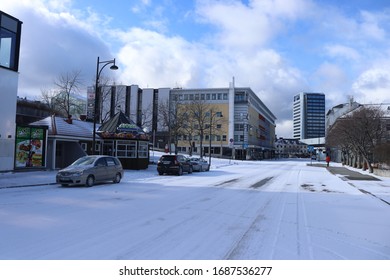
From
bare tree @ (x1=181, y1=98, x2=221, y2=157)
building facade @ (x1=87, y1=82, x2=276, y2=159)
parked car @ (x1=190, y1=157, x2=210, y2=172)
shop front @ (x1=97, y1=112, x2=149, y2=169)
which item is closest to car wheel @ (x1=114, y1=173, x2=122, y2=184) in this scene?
shop front @ (x1=97, y1=112, x2=149, y2=169)

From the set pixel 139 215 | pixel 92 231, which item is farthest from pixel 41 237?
pixel 139 215

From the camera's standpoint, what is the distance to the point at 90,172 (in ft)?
58.1

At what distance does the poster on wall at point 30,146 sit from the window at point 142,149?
29.3 ft

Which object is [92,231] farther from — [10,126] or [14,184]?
[10,126]

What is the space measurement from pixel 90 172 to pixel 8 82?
10.9 meters

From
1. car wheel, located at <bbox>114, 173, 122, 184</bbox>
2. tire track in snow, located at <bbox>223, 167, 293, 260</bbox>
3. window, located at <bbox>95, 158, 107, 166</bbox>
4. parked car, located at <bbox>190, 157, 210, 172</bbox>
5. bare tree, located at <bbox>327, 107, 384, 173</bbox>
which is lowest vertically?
tire track in snow, located at <bbox>223, 167, 293, 260</bbox>

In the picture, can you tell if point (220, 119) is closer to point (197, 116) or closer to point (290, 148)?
point (197, 116)

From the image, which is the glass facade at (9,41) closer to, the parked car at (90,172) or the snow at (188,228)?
the parked car at (90,172)

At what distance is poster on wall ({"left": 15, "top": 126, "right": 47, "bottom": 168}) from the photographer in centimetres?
2455

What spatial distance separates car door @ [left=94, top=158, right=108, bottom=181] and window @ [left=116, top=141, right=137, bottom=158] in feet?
43.6

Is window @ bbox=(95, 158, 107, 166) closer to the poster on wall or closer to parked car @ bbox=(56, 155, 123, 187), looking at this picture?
parked car @ bbox=(56, 155, 123, 187)

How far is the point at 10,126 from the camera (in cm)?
2373

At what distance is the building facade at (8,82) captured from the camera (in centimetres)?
2322
